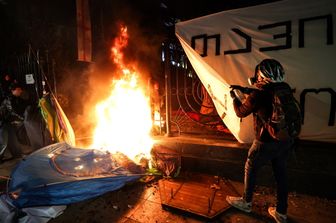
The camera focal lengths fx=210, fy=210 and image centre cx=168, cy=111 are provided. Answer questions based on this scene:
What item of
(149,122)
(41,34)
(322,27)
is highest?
(41,34)

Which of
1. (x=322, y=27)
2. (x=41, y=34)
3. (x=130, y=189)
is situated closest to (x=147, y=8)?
(x=41, y=34)

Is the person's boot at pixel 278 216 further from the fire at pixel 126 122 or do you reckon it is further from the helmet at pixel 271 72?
the fire at pixel 126 122

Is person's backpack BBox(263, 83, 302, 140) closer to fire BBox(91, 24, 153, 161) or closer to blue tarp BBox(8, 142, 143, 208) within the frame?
blue tarp BBox(8, 142, 143, 208)

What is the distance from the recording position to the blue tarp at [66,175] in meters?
3.73

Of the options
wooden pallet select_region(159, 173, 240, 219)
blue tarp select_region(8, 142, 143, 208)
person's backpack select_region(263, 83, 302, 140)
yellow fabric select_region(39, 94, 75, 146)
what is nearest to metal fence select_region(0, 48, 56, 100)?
yellow fabric select_region(39, 94, 75, 146)

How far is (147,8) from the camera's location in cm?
1019

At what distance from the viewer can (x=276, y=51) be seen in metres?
4.51

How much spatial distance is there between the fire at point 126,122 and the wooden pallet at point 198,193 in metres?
1.34

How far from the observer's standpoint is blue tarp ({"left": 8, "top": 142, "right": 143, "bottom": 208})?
12.2 ft

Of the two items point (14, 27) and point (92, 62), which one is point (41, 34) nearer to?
point (14, 27)

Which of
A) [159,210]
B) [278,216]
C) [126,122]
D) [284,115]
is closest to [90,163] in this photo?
[159,210]

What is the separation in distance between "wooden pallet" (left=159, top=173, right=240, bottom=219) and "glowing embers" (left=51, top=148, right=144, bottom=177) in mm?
872

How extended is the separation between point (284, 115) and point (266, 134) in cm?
46

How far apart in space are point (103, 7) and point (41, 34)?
2706mm
